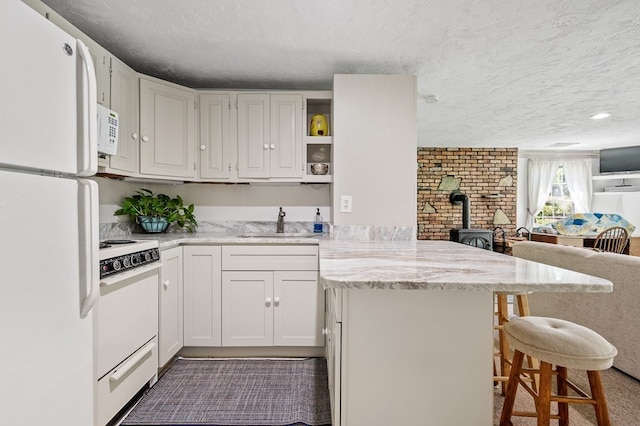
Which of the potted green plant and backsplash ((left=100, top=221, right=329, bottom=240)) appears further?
backsplash ((left=100, top=221, right=329, bottom=240))

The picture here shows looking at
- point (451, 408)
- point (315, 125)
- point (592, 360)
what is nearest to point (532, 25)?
point (315, 125)

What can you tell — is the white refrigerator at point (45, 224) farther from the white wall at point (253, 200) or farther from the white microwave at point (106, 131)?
the white wall at point (253, 200)

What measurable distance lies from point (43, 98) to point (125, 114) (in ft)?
5.42

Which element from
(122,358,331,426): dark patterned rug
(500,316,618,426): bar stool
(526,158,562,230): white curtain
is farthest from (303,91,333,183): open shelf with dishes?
(526,158,562,230): white curtain

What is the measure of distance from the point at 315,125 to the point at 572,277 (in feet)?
7.29

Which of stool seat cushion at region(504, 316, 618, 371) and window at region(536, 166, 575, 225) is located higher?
window at region(536, 166, 575, 225)

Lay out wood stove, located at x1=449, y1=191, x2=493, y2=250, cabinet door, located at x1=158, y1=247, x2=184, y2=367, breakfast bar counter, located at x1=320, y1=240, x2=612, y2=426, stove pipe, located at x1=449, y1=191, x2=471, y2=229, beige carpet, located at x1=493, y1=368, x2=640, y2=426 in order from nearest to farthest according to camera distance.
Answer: breakfast bar counter, located at x1=320, y1=240, x2=612, y2=426
beige carpet, located at x1=493, y1=368, x2=640, y2=426
cabinet door, located at x1=158, y1=247, x2=184, y2=367
wood stove, located at x1=449, y1=191, x2=493, y2=250
stove pipe, located at x1=449, y1=191, x2=471, y2=229

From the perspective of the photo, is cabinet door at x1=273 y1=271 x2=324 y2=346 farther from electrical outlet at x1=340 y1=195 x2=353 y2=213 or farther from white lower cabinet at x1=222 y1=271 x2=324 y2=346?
electrical outlet at x1=340 y1=195 x2=353 y2=213

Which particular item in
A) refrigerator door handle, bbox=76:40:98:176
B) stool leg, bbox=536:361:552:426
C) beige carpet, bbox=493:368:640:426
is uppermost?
refrigerator door handle, bbox=76:40:98:176

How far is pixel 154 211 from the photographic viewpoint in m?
2.69

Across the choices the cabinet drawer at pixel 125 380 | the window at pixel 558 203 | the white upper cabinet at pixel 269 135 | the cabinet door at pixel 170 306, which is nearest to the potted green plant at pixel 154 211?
the cabinet door at pixel 170 306

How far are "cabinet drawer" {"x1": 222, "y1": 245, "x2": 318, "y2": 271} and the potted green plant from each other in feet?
2.33

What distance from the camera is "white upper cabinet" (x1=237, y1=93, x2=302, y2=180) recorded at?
9.20 ft

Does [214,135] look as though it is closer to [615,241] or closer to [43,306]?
[43,306]
